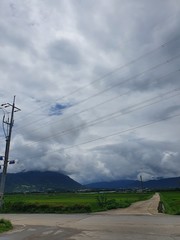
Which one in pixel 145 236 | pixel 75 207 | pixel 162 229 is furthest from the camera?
pixel 75 207

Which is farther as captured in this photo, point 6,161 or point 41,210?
point 41,210

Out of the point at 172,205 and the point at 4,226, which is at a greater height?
the point at 172,205

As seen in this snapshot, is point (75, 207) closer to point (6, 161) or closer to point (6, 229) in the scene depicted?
point (6, 161)

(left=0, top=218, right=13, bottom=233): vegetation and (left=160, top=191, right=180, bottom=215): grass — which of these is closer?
(left=0, top=218, right=13, bottom=233): vegetation

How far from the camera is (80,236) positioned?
18562mm

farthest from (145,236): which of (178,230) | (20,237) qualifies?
(20,237)

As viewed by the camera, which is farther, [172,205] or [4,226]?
[172,205]

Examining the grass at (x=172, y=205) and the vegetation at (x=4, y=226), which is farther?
the grass at (x=172, y=205)

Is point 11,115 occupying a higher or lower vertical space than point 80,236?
higher

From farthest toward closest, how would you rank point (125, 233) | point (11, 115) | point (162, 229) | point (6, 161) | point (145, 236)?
point (11, 115), point (6, 161), point (162, 229), point (125, 233), point (145, 236)

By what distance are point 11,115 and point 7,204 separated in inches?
880

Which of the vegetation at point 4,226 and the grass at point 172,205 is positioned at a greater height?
the grass at point 172,205

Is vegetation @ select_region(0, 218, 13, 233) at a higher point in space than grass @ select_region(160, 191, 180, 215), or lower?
lower

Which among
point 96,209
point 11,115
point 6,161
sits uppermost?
point 11,115
